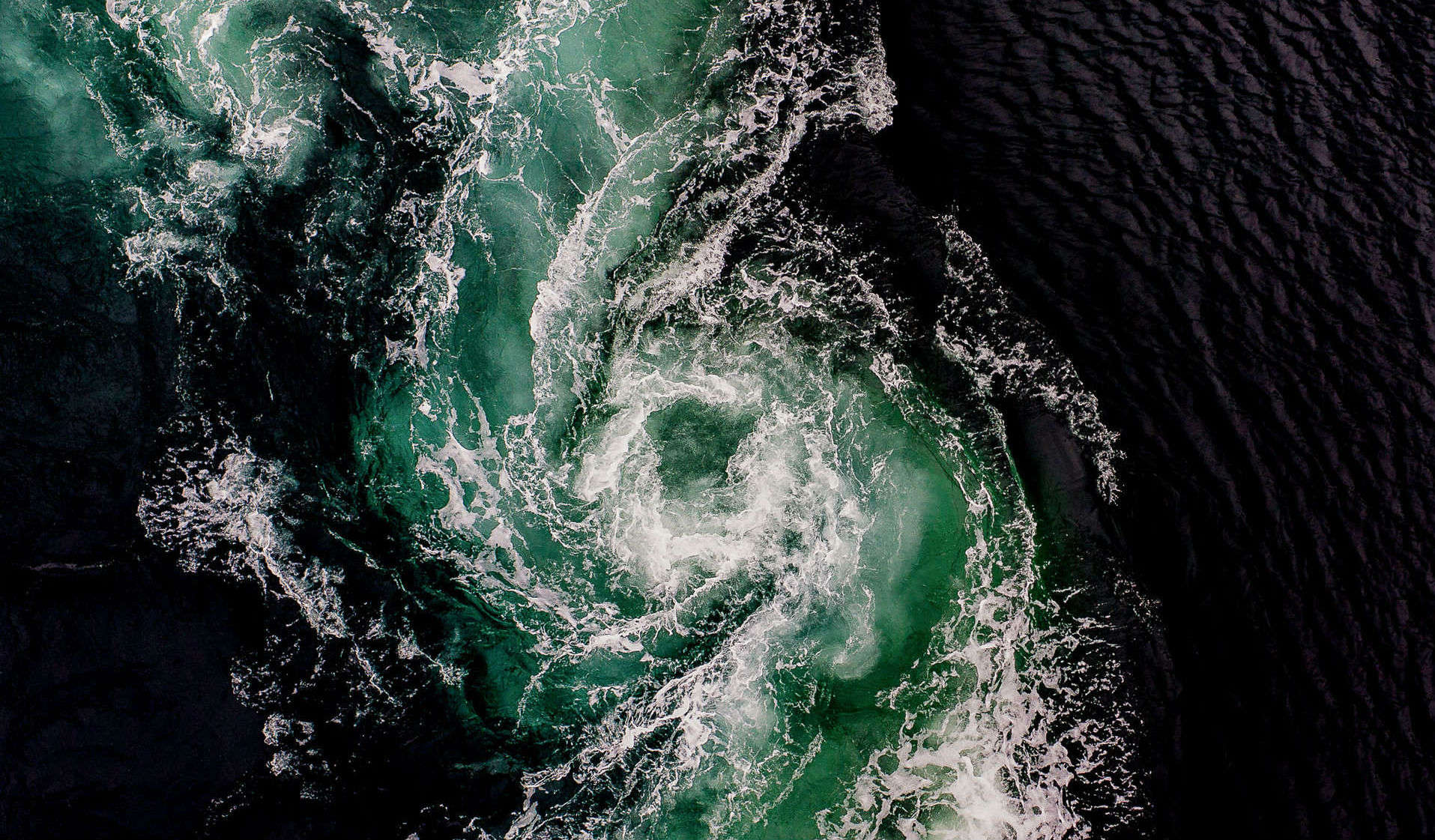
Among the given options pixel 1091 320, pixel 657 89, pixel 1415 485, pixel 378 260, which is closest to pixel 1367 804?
pixel 1415 485

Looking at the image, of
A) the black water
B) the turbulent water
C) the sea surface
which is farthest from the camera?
the turbulent water

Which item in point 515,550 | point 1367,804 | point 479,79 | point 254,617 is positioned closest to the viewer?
point 1367,804

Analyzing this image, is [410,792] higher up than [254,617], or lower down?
lower down

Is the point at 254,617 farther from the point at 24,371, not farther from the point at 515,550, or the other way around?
the point at 24,371

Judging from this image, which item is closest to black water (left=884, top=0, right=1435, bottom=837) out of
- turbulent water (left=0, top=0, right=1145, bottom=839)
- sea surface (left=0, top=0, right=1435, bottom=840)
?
sea surface (left=0, top=0, right=1435, bottom=840)

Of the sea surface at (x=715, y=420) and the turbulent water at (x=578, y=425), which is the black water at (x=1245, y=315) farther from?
the turbulent water at (x=578, y=425)

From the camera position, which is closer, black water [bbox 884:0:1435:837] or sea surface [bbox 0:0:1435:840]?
black water [bbox 884:0:1435:837]

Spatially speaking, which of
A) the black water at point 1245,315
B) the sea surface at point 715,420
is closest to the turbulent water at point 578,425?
the sea surface at point 715,420

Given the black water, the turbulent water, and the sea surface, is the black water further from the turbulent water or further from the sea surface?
the turbulent water
